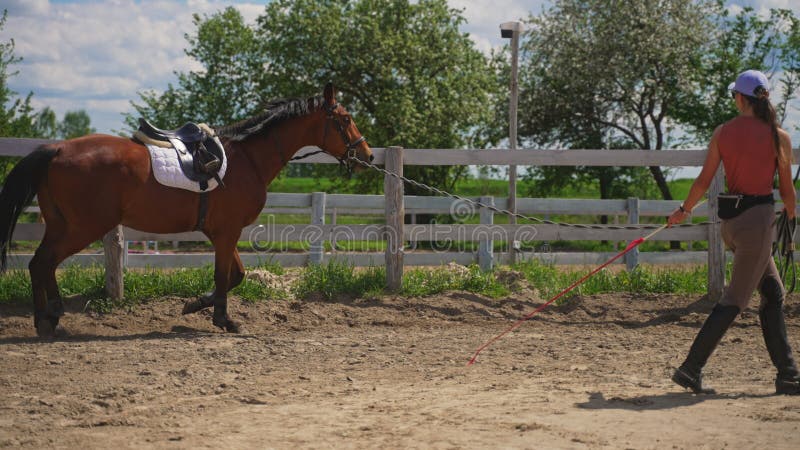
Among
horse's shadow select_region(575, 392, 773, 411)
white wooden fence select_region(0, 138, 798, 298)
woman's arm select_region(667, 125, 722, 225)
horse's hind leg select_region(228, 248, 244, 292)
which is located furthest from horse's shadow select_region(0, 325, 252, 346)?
woman's arm select_region(667, 125, 722, 225)

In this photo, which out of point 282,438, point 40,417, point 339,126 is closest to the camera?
point 282,438

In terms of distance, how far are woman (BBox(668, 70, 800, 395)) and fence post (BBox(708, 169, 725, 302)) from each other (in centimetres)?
393

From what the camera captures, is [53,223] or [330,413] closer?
[330,413]

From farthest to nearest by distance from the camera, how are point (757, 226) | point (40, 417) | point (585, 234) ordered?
1. point (585, 234)
2. point (757, 226)
3. point (40, 417)

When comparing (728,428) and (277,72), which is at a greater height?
(277,72)

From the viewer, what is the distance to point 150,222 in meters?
7.00

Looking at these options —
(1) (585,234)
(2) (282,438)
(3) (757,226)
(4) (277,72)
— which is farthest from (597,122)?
(2) (282,438)

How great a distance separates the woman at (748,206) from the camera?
5.12 meters

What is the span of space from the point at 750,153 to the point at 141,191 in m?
4.88

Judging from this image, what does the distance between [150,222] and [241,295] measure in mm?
1564

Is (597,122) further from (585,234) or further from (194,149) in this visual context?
(194,149)

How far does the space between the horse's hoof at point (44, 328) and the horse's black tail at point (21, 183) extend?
1.82 feet

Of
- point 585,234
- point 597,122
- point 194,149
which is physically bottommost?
point 585,234

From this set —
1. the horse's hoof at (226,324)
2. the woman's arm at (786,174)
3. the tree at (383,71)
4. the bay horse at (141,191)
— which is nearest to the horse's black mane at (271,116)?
the bay horse at (141,191)
